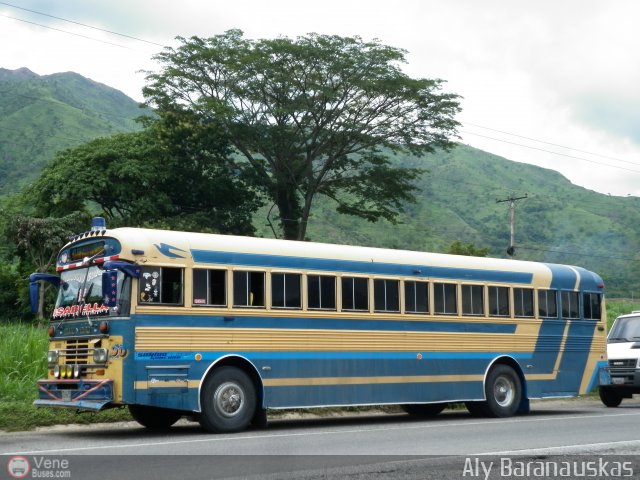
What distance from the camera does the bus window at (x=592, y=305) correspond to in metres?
20.2

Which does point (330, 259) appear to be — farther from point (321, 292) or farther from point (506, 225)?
point (506, 225)

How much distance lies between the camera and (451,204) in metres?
149

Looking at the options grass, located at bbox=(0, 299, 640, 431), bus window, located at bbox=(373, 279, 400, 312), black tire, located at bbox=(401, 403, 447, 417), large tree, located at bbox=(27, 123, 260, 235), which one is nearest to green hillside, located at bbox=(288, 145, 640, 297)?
large tree, located at bbox=(27, 123, 260, 235)

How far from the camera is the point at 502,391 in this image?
18328 mm

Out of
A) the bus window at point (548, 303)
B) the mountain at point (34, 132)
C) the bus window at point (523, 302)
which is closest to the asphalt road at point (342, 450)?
the bus window at point (523, 302)

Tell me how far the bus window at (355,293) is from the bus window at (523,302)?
3886 millimetres

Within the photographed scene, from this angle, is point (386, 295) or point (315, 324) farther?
point (386, 295)

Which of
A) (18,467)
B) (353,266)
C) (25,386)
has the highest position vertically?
(353,266)

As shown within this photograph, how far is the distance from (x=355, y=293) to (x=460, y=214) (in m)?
130

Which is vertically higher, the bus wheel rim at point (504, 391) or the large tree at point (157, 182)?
the large tree at point (157, 182)

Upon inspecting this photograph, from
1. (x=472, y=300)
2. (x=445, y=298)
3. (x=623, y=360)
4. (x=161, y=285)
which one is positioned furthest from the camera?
(x=623, y=360)

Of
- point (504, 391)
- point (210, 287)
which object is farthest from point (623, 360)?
point (210, 287)

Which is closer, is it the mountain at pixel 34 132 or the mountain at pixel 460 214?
the mountain at pixel 460 214

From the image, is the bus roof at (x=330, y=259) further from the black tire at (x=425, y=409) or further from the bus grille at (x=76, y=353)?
the black tire at (x=425, y=409)
